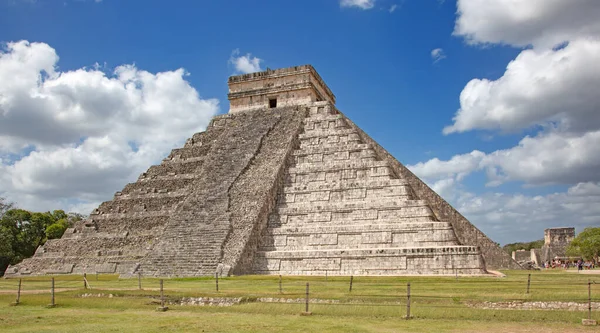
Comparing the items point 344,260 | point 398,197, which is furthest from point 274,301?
point 398,197

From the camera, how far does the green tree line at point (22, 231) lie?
3256 cm

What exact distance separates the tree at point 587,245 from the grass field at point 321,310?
2604 centimetres

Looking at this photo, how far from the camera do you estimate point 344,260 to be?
20.9m

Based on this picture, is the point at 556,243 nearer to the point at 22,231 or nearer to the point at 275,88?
the point at 275,88

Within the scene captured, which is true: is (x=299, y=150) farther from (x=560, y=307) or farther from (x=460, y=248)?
(x=560, y=307)

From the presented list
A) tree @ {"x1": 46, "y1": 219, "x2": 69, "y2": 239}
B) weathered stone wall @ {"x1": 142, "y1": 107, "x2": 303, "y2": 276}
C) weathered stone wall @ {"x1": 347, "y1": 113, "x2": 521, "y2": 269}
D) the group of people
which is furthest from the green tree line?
the group of people

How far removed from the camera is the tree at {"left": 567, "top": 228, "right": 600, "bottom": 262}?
38.1 m

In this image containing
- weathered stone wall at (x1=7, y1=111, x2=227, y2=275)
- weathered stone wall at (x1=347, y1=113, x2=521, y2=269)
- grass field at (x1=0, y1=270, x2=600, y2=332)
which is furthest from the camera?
weathered stone wall at (x1=7, y1=111, x2=227, y2=275)

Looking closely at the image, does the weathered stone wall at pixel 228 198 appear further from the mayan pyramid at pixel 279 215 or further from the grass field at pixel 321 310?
the grass field at pixel 321 310

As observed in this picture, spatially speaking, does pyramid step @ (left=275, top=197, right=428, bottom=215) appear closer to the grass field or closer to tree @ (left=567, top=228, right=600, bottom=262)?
the grass field

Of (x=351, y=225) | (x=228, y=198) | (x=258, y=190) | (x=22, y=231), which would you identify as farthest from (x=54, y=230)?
(x=351, y=225)

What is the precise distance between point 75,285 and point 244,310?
8.90 meters

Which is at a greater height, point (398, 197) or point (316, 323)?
point (398, 197)

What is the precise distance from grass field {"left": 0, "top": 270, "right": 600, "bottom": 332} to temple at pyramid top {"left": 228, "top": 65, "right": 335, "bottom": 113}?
1653 cm
